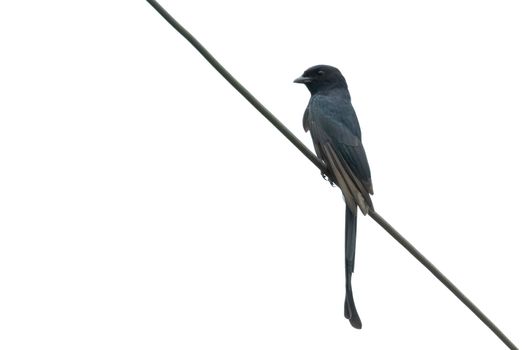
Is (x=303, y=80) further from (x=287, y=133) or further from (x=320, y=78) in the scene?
(x=287, y=133)

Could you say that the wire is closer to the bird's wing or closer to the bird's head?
the bird's wing

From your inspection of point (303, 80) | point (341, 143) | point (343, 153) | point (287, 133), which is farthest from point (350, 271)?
point (303, 80)

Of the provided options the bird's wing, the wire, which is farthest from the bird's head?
the wire

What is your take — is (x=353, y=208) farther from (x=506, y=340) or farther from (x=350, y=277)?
(x=506, y=340)

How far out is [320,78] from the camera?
939cm

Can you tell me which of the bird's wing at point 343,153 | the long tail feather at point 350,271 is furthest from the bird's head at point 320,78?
the long tail feather at point 350,271

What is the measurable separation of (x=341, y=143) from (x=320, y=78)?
1.27 m

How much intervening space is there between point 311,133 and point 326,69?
1.02m

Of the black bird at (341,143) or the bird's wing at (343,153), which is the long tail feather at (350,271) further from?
the bird's wing at (343,153)

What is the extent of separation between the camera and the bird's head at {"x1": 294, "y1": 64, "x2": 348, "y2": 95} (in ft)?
30.7

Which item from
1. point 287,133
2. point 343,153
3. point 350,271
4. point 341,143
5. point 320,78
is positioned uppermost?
point 320,78

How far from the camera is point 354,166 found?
7.91 m

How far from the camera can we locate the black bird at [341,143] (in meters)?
7.42

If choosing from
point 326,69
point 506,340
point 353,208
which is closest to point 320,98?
point 326,69
